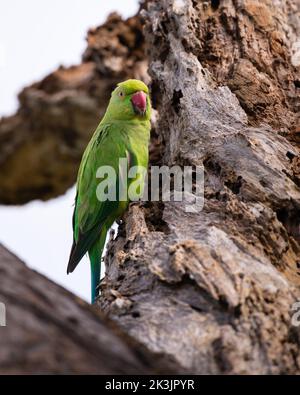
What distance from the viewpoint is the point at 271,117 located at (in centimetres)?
333

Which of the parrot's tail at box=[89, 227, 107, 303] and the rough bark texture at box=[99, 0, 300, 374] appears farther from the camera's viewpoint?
the parrot's tail at box=[89, 227, 107, 303]

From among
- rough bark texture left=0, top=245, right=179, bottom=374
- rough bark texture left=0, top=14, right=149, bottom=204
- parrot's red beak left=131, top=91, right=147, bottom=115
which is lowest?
rough bark texture left=0, top=245, right=179, bottom=374

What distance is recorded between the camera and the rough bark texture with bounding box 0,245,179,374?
1.49 meters

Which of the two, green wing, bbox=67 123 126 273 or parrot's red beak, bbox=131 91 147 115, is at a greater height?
parrot's red beak, bbox=131 91 147 115

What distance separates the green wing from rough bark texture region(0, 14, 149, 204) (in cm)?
91

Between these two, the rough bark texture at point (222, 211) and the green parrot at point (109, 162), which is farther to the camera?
the green parrot at point (109, 162)

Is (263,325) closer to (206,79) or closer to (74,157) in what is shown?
(206,79)

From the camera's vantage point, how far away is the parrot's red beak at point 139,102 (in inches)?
171

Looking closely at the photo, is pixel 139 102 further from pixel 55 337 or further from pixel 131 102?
pixel 55 337

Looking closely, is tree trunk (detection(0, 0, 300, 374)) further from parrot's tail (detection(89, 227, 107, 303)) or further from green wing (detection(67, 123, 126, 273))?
parrot's tail (detection(89, 227, 107, 303))

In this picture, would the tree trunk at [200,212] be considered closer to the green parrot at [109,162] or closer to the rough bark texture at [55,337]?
the rough bark texture at [55,337]

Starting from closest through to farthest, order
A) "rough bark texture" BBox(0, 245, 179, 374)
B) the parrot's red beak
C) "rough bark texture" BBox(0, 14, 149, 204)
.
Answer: "rough bark texture" BBox(0, 245, 179, 374)
the parrot's red beak
"rough bark texture" BBox(0, 14, 149, 204)

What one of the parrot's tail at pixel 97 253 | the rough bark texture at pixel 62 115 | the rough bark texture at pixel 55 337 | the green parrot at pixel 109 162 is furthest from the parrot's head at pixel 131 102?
the rough bark texture at pixel 55 337

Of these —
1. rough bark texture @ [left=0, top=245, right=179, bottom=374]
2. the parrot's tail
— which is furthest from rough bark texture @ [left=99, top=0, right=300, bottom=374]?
Answer: the parrot's tail
